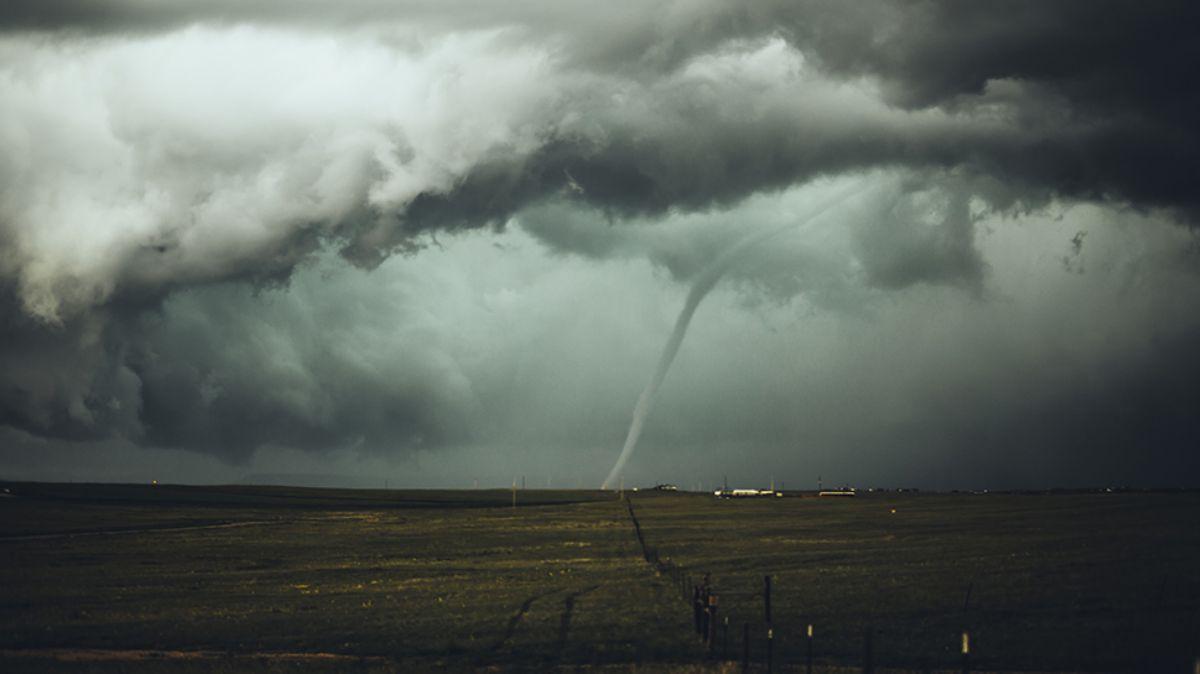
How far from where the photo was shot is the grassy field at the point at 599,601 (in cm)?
3884

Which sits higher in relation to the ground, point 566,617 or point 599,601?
point 599,601

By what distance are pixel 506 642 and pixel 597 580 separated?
21.3 meters

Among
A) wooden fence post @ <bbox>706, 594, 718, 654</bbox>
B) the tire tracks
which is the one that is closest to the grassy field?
the tire tracks

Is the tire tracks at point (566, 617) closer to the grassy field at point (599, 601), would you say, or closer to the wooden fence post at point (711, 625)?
the grassy field at point (599, 601)

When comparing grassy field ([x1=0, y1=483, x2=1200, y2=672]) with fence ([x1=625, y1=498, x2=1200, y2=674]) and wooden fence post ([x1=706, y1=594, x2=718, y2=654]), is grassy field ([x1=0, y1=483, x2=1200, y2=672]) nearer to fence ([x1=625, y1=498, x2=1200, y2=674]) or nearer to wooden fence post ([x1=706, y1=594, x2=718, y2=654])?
fence ([x1=625, y1=498, x2=1200, y2=674])

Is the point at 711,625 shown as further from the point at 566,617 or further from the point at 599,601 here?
the point at 599,601

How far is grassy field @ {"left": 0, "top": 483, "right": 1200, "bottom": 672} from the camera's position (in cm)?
3884

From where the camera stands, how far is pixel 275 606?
5578 centimetres

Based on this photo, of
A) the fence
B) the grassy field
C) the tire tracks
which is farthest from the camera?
the tire tracks

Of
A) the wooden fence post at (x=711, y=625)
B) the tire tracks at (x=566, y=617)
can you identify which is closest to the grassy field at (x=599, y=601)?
the tire tracks at (x=566, y=617)

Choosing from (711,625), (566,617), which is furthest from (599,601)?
(711,625)

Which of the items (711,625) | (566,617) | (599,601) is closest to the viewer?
(711,625)

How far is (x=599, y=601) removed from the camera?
5222 centimetres

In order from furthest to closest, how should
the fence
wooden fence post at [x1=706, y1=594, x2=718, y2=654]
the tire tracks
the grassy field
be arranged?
the tire tracks < the grassy field < wooden fence post at [x1=706, y1=594, x2=718, y2=654] < the fence
